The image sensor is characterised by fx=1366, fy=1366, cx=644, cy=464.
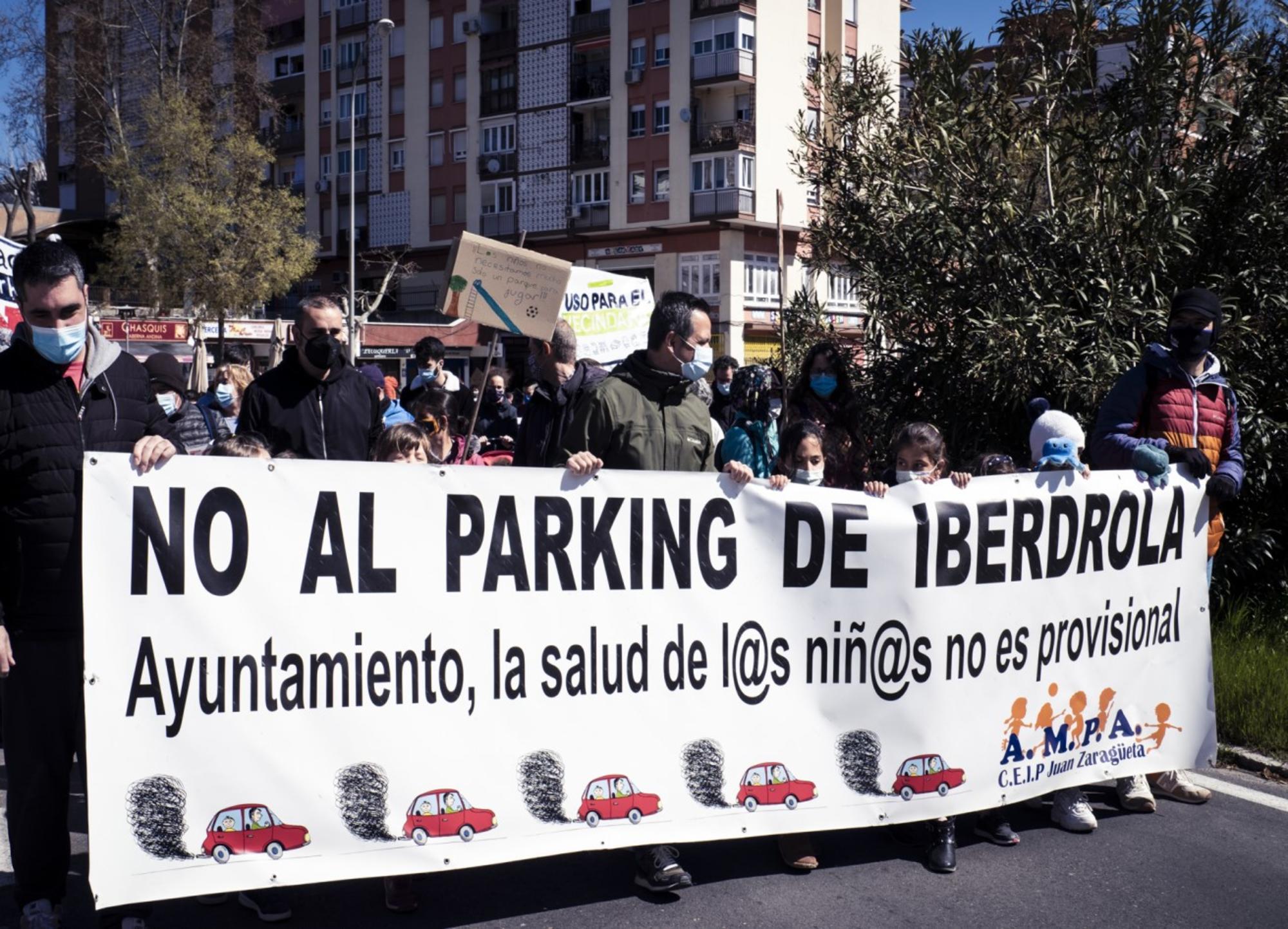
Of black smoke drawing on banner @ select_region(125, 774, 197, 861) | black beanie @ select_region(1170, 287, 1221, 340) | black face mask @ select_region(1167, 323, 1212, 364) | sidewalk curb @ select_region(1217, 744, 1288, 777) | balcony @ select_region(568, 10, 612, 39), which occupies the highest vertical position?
balcony @ select_region(568, 10, 612, 39)

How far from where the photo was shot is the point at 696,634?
4484 mm

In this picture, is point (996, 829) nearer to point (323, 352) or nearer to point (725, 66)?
point (323, 352)

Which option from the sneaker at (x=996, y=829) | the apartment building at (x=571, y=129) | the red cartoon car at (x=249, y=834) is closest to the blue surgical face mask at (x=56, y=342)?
the red cartoon car at (x=249, y=834)

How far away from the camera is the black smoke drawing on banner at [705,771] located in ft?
14.6

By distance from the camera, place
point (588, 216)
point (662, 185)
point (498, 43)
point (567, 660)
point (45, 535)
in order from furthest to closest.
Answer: point (498, 43)
point (588, 216)
point (662, 185)
point (567, 660)
point (45, 535)

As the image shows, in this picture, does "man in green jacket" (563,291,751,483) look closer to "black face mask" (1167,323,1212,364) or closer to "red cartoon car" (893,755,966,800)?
"red cartoon car" (893,755,966,800)

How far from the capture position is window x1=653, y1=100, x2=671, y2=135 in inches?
1892

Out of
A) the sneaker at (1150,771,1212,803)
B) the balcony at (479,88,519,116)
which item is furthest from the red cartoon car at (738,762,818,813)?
the balcony at (479,88,519,116)

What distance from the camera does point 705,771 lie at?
4.46 m

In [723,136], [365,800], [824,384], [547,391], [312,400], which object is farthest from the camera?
[723,136]

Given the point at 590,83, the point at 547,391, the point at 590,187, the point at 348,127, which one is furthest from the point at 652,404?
the point at 348,127

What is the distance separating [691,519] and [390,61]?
56113mm

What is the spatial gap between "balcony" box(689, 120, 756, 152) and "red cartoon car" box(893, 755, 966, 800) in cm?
4271

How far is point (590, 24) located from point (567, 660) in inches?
1930
